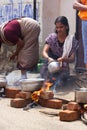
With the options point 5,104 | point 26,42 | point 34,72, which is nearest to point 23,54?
point 26,42

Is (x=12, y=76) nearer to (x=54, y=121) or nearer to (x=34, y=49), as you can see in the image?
(x=34, y=49)

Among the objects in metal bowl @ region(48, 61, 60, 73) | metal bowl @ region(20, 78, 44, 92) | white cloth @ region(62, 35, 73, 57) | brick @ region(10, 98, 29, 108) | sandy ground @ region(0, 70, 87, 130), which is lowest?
sandy ground @ region(0, 70, 87, 130)

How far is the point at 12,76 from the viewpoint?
7.71 metres

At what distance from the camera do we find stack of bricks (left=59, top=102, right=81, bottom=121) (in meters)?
4.51

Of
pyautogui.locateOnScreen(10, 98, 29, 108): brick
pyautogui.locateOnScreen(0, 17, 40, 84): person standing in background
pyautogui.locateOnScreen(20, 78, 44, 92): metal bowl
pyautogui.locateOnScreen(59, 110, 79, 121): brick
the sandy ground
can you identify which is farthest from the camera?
pyautogui.locateOnScreen(0, 17, 40, 84): person standing in background

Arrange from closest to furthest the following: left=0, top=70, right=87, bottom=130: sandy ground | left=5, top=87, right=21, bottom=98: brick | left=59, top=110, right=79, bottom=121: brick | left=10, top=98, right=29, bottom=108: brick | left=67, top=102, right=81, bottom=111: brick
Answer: left=0, top=70, right=87, bottom=130: sandy ground → left=59, top=110, right=79, bottom=121: brick → left=67, top=102, right=81, bottom=111: brick → left=10, top=98, right=29, bottom=108: brick → left=5, top=87, right=21, bottom=98: brick

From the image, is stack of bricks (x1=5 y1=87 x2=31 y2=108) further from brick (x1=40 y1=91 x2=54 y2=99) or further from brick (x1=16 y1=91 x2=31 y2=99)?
brick (x1=40 y1=91 x2=54 y2=99)

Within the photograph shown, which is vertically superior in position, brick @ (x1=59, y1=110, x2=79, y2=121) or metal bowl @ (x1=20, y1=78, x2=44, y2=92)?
metal bowl @ (x1=20, y1=78, x2=44, y2=92)

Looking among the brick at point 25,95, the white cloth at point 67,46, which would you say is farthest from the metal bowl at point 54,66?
the brick at point 25,95

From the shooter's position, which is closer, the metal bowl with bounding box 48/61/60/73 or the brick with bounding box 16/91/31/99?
the brick with bounding box 16/91/31/99

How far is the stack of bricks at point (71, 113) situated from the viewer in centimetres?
451

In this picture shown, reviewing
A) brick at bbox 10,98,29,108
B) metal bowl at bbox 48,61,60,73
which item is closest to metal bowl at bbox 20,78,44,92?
brick at bbox 10,98,29,108

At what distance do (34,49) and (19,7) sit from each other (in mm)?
2558

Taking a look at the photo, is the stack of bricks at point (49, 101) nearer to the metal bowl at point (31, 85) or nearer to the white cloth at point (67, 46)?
the metal bowl at point (31, 85)
